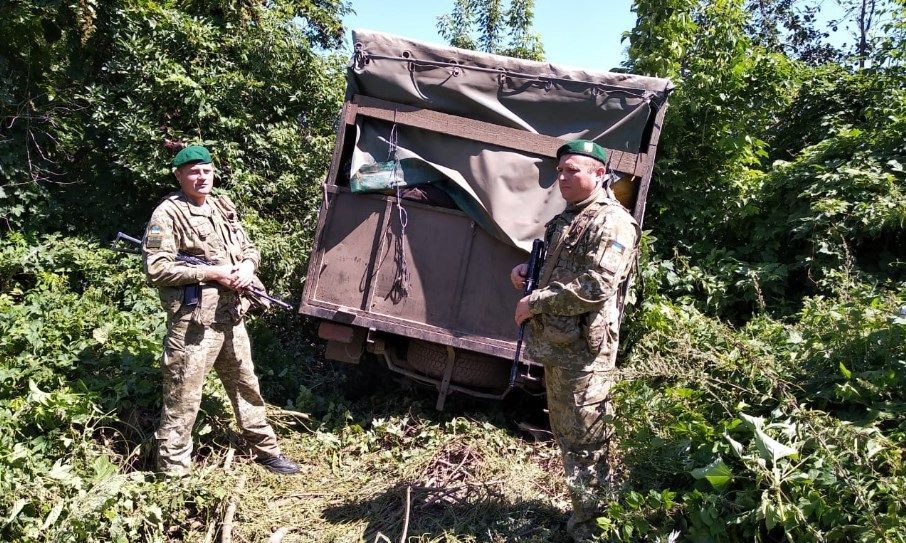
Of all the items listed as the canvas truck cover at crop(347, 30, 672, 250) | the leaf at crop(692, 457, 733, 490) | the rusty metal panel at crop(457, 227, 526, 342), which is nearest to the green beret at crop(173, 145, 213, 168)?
the canvas truck cover at crop(347, 30, 672, 250)

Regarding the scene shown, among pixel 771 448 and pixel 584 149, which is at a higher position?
pixel 584 149

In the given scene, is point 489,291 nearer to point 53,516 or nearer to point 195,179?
point 195,179

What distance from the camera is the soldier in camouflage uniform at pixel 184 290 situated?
3744mm

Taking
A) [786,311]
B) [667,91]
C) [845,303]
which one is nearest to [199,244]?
[667,91]

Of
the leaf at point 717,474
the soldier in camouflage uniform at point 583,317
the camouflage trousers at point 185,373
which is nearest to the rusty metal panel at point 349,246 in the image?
the camouflage trousers at point 185,373

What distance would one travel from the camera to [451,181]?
4.57 m

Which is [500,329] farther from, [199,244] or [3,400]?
[3,400]

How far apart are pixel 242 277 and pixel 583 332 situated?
2064 mm

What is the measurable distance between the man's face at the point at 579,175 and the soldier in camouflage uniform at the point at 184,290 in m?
2.00

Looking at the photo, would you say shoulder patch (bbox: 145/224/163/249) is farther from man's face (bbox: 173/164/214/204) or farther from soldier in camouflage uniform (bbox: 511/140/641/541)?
soldier in camouflage uniform (bbox: 511/140/641/541)

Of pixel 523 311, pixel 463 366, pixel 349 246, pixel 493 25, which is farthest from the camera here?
pixel 493 25

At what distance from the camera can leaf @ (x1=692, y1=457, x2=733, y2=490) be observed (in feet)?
8.85

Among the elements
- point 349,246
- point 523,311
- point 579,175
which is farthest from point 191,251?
point 579,175

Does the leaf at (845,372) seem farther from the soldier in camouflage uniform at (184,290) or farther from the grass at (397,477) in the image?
the soldier in camouflage uniform at (184,290)
